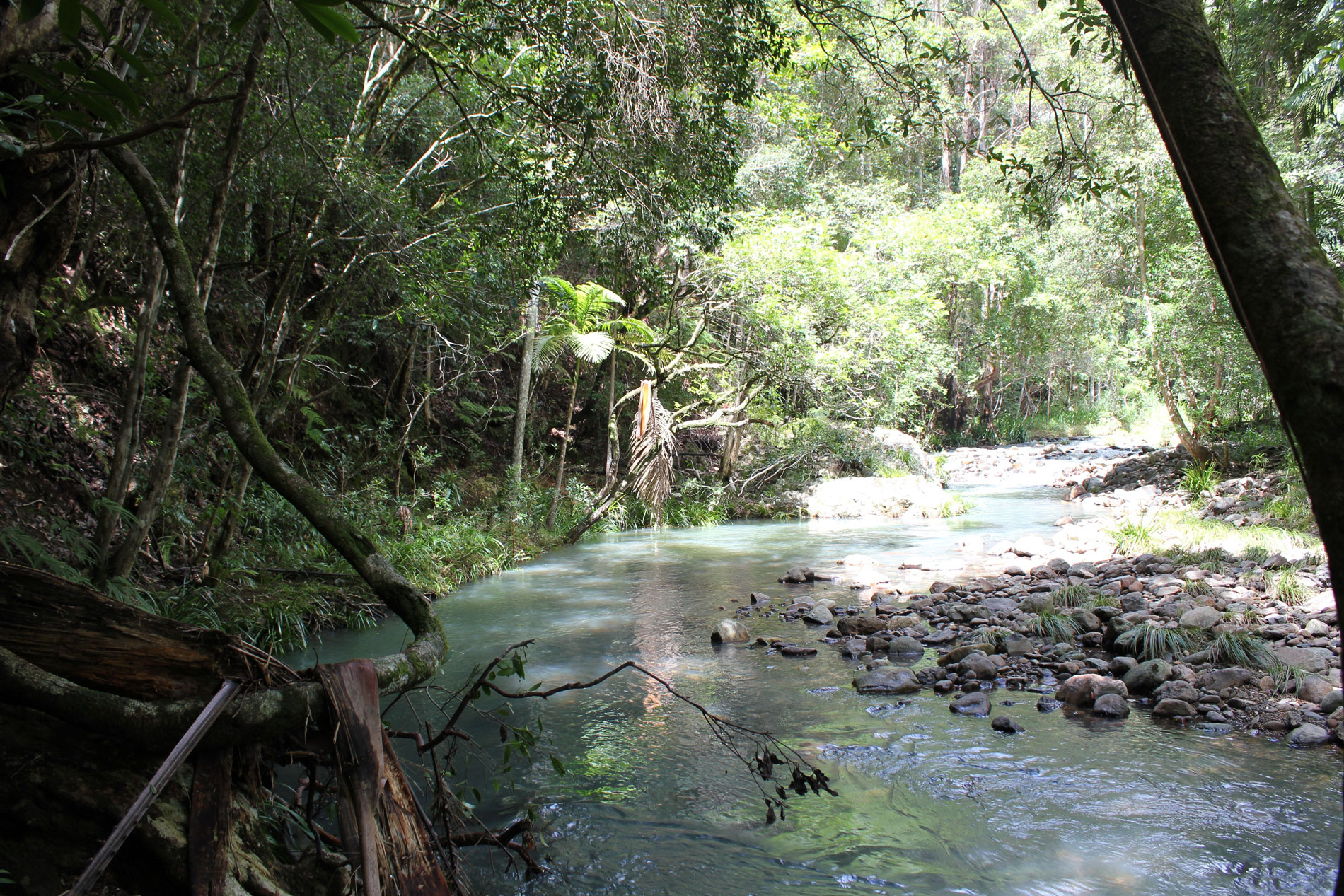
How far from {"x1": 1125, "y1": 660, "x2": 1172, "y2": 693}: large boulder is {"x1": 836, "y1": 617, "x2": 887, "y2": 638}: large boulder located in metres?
2.07

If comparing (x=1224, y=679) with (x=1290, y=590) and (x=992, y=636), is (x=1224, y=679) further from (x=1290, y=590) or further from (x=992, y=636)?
(x=1290, y=590)

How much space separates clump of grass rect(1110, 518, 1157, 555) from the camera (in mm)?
9508

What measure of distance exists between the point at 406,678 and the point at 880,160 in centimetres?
3024

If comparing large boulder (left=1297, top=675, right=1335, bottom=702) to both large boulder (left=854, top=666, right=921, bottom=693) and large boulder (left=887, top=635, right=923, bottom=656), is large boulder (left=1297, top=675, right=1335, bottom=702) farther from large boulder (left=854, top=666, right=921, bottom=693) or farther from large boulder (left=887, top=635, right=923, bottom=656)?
large boulder (left=887, top=635, right=923, bottom=656)

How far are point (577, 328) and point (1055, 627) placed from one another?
8.48 metres

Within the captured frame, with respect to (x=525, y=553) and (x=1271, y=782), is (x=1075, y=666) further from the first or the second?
(x=525, y=553)

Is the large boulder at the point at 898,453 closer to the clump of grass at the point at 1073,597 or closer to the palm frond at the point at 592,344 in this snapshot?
the palm frond at the point at 592,344

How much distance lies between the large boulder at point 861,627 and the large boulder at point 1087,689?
1.86 metres

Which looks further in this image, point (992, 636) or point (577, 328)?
point (577, 328)

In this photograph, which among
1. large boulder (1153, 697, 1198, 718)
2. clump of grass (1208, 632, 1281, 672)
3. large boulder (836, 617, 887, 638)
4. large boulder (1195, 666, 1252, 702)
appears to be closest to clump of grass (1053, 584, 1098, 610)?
clump of grass (1208, 632, 1281, 672)

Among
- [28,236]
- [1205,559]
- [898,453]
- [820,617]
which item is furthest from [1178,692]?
[898,453]

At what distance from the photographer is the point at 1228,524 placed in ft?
32.9

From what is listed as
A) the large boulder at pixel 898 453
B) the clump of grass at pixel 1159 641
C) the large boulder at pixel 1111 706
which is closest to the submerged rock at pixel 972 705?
the large boulder at pixel 1111 706

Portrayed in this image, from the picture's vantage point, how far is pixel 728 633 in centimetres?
688
